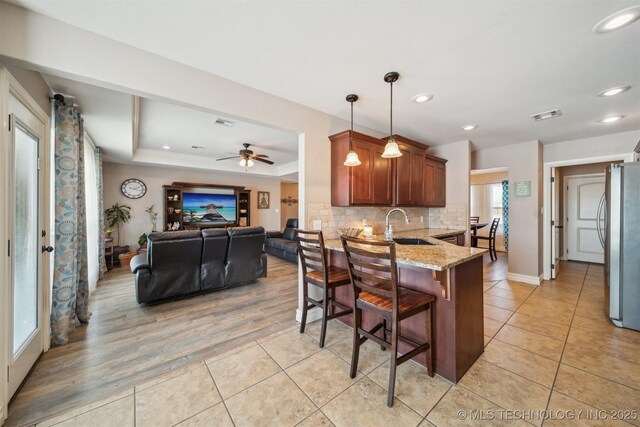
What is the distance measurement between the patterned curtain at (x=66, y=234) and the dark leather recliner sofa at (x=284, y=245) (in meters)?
3.25

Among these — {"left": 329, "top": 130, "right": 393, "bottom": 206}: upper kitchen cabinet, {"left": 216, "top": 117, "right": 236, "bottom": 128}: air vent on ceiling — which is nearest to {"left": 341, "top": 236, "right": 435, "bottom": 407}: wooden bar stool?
{"left": 329, "top": 130, "right": 393, "bottom": 206}: upper kitchen cabinet

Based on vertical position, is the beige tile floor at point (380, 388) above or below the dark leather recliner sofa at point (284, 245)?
below

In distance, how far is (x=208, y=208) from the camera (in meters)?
6.91

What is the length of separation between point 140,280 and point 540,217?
6.20 meters

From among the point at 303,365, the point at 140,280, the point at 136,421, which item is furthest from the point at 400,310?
the point at 140,280

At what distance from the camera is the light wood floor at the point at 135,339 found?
5.30 feet

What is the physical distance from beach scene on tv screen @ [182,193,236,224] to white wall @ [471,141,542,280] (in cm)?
685

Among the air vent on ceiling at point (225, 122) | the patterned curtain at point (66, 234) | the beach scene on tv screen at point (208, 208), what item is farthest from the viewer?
the beach scene on tv screen at point (208, 208)

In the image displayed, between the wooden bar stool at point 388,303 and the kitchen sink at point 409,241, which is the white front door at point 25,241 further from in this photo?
the kitchen sink at point 409,241

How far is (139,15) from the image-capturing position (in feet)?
4.83

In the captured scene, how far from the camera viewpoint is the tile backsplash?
9.37 feet

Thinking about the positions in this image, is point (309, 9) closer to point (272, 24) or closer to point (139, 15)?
point (272, 24)

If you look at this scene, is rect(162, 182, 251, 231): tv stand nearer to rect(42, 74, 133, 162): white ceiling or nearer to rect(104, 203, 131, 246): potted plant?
rect(104, 203, 131, 246): potted plant

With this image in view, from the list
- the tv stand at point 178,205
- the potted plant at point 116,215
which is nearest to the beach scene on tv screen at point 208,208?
the tv stand at point 178,205
